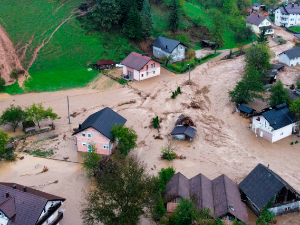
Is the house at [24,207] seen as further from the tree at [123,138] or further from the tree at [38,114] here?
the tree at [38,114]

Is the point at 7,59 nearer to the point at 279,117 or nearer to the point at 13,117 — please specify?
the point at 13,117

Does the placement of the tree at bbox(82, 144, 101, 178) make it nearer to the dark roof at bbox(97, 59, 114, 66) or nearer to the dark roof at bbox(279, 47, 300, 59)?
the dark roof at bbox(97, 59, 114, 66)

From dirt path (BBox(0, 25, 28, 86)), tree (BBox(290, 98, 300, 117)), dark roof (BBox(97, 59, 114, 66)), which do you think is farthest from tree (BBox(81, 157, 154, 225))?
dark roof (BBox(97, 59, 114, 66))

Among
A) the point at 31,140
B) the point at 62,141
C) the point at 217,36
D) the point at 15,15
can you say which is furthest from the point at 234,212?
the point at 15,15

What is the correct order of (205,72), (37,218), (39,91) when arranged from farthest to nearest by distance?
(205,72), (39,91), (37,218)

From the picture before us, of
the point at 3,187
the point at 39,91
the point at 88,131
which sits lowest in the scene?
the point at 39,91

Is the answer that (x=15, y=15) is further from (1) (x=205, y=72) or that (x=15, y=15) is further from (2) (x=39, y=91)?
(1) (x=205, y=72)
